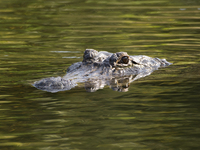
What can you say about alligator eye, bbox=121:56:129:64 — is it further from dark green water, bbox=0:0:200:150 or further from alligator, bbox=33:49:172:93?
dark green water, bbox=0:0:200:150

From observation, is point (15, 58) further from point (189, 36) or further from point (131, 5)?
point (131, 5)

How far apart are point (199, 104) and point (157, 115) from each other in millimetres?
814

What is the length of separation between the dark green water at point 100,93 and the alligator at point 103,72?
193 mm

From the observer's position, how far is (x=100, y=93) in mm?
6625

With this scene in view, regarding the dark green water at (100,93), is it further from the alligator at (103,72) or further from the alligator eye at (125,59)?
the alligator eye at (125,59)

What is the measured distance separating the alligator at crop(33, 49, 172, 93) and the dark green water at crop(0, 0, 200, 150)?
0.63 ft

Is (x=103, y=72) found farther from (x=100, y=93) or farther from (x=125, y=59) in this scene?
(x=100, y=93)

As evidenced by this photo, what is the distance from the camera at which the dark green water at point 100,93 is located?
4691 mm

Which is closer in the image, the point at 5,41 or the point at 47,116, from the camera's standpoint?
the point at 47,116

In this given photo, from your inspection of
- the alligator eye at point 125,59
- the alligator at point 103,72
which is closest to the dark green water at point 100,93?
the alligator at point 103,72

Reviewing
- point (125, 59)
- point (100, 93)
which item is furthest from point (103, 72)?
point (100, 93)

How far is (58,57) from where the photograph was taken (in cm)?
1034

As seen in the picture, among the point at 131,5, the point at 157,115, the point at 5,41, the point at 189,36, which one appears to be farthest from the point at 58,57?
the point at 131,5

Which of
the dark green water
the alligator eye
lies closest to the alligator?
the alligator eye
